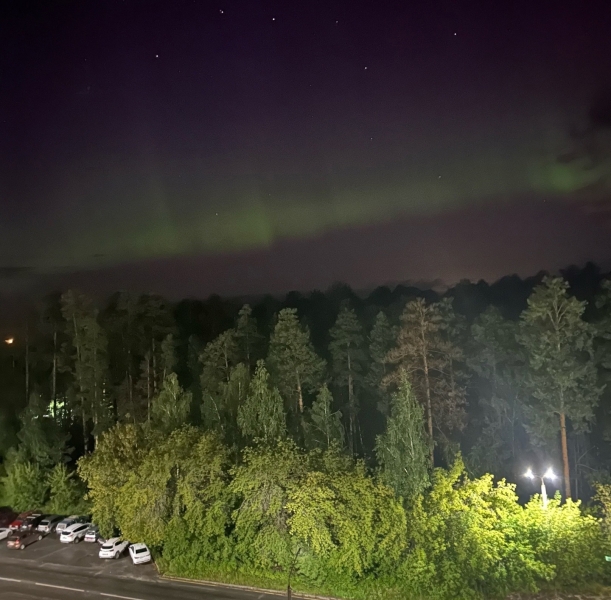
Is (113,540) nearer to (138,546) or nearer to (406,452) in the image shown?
(138,546)

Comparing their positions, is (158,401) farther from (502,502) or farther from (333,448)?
(502,502)

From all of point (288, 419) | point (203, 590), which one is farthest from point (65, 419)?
point (203, 590)

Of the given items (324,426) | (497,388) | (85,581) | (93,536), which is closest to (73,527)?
(93,536)

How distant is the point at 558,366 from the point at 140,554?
59.8ft

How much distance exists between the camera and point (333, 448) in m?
18.7

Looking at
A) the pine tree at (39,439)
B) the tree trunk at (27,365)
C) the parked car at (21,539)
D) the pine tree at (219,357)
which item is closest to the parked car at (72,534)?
the parked car at (21,539)

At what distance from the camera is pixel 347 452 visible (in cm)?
2306

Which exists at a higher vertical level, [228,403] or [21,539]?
[228,403]

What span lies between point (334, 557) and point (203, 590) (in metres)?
5.12

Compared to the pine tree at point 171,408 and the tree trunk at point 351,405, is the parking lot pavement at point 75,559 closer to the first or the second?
the pine tree at point 171,408

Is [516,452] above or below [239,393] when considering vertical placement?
below

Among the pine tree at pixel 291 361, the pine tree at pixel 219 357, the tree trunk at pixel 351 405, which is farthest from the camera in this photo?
the tree trunk at pixel 351 405

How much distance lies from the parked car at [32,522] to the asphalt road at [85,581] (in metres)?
1.64

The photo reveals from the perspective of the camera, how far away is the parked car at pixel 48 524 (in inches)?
1005
